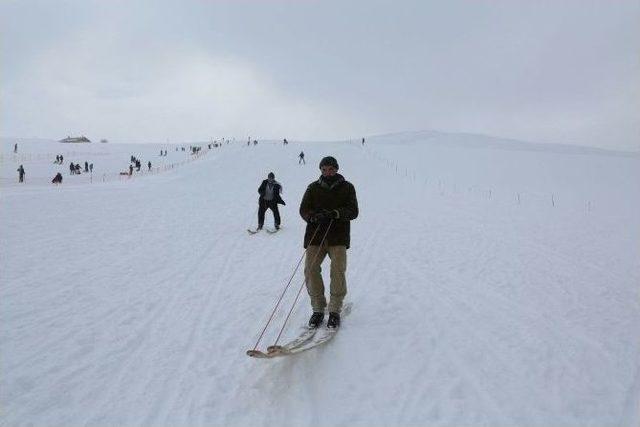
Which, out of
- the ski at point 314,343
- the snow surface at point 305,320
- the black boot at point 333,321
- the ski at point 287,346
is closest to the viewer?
the snow surface at point 305,320

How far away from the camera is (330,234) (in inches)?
219

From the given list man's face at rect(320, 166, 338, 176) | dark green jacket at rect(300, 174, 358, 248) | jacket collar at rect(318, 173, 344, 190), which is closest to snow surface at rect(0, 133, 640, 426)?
dark green jacket at rect(300, 174, 358, 248)

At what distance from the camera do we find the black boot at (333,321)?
5.35 metres

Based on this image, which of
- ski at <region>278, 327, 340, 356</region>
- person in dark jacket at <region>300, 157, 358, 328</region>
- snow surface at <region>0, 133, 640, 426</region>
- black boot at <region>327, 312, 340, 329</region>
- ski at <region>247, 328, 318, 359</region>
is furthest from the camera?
person in dark jacket at <region>300, 157, 358, 328</region>

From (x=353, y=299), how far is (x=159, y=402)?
348 centimetres

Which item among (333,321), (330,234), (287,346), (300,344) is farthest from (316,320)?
(330,234)

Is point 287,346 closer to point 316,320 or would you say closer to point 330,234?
point 316,320

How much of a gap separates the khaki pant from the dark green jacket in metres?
0.10

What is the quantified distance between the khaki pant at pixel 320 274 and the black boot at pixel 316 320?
51mm

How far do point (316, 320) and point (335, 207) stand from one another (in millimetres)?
1407

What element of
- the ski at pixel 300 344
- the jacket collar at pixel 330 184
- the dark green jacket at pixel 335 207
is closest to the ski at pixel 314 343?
the ski at pixel 300 344

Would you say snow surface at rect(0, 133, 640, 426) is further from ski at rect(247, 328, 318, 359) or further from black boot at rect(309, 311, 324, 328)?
black boot at rect(309, 311, 324, 328)

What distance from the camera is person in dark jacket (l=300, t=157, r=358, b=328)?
5496 millimetres

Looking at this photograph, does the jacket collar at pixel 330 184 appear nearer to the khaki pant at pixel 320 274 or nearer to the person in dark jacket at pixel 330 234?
the person in dark jacket at pixel 330 234
